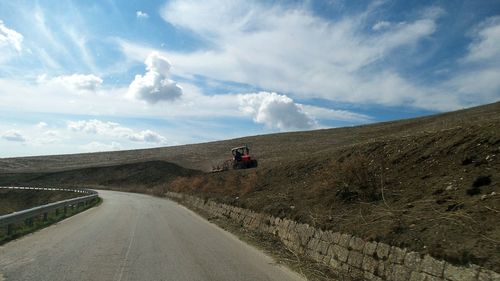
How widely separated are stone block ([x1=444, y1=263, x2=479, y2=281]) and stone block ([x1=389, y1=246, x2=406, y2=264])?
3.53ft

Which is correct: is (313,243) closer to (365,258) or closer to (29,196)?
(365,258)

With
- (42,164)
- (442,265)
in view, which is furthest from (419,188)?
(42,164)

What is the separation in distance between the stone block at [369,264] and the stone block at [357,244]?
0.27 meters

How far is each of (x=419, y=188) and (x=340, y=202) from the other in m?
2.61

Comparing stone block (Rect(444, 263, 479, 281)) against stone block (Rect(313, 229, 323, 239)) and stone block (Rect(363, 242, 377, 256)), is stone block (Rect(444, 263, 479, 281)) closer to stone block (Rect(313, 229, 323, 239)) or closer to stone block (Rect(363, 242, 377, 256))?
stone block (Rect(363, 242, 377, 256))

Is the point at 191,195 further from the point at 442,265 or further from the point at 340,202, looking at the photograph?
the point at 442,265

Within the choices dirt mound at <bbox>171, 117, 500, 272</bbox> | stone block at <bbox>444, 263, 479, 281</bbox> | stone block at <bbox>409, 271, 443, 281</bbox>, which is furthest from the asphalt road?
stone block at <bbox>444, 263, 479, 281</bbox>

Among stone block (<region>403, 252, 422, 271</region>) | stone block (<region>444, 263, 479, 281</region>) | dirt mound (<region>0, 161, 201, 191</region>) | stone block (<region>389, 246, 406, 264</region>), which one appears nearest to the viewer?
stone block (<region>444, 263, 479, 281</region>)

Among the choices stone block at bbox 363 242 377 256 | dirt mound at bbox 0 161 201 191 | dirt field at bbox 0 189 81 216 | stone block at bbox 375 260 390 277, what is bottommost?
stone block at bbox 375 260 390 277

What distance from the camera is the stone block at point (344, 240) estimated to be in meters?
9.65

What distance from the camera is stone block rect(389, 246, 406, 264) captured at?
7.76 meters

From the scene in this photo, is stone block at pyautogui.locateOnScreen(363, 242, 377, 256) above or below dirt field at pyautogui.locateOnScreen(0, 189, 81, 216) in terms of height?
below

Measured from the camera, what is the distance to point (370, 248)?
8734 mm

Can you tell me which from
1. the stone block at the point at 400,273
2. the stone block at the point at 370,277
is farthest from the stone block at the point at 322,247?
the stone block at the point at 400,273
